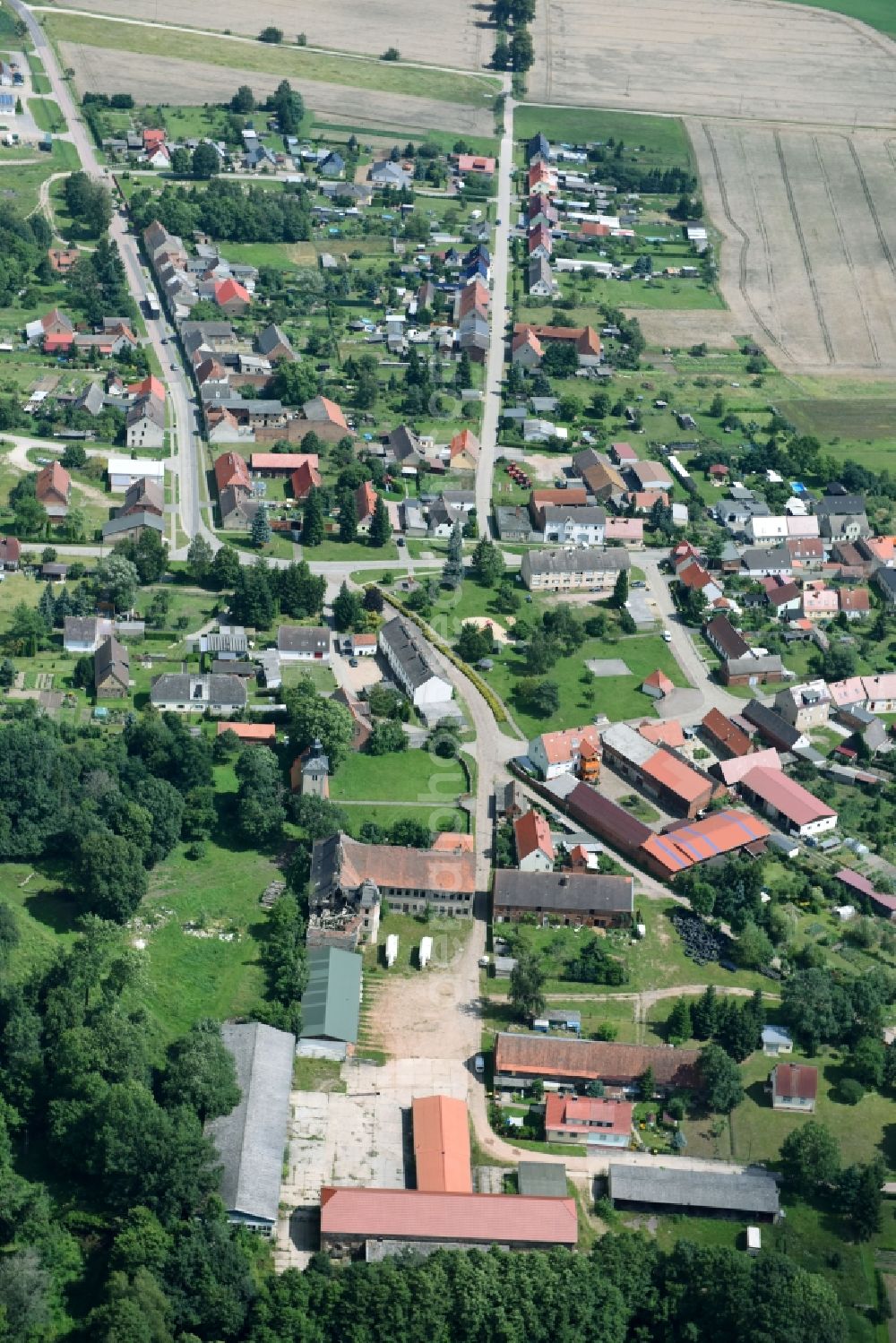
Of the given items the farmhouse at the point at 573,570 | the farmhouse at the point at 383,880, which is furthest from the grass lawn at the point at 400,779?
the farmhouse at the point at 573,570

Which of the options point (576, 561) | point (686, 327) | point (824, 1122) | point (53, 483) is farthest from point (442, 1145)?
point (686, 327)

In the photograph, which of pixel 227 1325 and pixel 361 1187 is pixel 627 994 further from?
pixel 227 1325

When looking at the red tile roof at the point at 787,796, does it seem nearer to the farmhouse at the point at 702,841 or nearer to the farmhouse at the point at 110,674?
the farmhouse at the point at 702,841

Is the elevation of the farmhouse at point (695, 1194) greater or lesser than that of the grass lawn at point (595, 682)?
→ greater

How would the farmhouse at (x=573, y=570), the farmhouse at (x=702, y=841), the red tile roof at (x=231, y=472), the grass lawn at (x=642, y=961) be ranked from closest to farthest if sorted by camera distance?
the grass lawn at (x=642, y=961)
the farmhouse at (x=702, y=841)
the farmhouse at (x=573, y=570)
the red tile roof at (x=231, y=472)

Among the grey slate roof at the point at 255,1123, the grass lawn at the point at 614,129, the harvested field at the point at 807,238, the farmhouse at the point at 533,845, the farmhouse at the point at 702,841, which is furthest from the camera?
the grass lawn at the point at 614,129

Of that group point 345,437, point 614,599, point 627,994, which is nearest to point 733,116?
point 345,437
